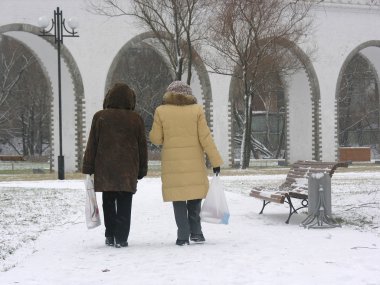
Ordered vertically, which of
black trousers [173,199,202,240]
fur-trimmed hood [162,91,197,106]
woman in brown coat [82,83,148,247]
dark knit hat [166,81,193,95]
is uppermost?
dark knit hat [166,81,193,95]

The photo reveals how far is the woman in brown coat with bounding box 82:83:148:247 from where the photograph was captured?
686 centimetres

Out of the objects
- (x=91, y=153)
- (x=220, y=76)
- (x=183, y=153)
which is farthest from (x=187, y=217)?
(x=220, y=76)

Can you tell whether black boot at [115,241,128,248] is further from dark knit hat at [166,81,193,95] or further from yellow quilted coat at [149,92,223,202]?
dark knit hat at [166,81,193,95]

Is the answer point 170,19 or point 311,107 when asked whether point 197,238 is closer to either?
point 170,19

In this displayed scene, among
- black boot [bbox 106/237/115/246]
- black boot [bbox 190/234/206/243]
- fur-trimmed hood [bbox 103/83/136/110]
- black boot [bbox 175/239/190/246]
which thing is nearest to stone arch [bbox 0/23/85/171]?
fur-trimmed hood [bbox 103/83/136/110]

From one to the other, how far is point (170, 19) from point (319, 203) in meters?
17.1

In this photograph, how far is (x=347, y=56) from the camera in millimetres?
28938

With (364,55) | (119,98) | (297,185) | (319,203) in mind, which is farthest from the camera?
(364,55)

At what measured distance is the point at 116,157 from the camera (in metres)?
6.89

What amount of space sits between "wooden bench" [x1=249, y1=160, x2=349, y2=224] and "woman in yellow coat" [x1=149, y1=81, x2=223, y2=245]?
2.12 metres

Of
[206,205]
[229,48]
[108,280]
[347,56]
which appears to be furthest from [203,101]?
[108,280]

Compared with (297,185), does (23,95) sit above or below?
above

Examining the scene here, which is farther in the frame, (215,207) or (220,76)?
(220,76)

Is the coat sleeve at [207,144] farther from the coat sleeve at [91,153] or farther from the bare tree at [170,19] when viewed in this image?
the bare tree at [170,19]
